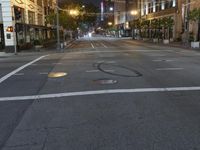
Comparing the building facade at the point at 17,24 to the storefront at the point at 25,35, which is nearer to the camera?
the building facade at the point at 17,24

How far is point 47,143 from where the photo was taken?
541cm

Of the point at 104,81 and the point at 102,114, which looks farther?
the point at 104,81

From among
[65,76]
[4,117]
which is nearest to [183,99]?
[4,117]

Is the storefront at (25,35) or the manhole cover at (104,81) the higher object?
the storefront at (25,35)

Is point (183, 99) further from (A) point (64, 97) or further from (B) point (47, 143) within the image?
(B) point (47, 143)

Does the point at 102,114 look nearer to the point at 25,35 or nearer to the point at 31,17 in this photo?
the point at 25,35

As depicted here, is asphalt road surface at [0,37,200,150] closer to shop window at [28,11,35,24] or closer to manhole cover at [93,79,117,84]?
manhole cover at [93,79,117,84]

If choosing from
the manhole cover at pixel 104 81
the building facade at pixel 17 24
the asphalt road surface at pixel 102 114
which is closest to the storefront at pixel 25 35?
the building facade at pixel 17 24

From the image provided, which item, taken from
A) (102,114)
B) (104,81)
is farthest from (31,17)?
(102,114)

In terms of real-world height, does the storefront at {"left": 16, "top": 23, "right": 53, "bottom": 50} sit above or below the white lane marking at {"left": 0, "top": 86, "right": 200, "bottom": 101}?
above

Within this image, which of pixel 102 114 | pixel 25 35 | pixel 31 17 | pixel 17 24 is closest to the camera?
pixel 102 114

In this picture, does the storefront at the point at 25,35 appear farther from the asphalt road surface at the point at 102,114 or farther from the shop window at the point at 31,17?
the asphalt road surface at the point at 102,114

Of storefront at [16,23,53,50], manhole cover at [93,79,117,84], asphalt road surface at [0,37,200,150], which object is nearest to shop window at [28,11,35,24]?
storefront at [16,23,53,50]

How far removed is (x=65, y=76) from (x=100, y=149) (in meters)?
8.39
